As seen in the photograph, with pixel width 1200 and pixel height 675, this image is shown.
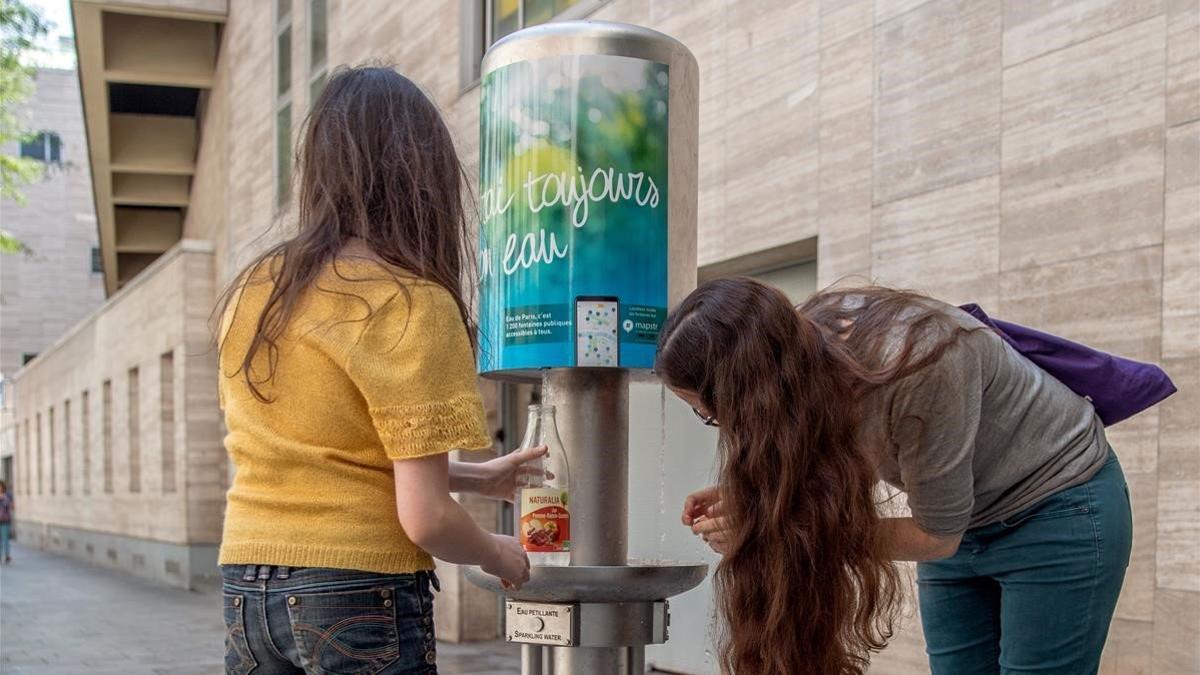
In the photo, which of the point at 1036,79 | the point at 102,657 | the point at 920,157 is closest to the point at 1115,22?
the point at 1036,79

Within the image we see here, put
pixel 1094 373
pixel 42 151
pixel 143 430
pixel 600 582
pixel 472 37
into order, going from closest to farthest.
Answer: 1. pixel 1094 373
2. pixel 600 582
3. pixel 472 37
4. pixel 143 430
5. pixel 42 151

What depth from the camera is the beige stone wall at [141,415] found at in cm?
1775

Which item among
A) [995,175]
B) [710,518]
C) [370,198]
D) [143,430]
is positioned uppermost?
[995,175]

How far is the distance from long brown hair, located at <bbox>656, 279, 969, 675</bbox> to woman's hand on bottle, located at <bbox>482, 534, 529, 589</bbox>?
1.15ft

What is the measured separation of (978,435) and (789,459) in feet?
1.46

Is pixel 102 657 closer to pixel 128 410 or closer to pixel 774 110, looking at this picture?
pixel 774 110

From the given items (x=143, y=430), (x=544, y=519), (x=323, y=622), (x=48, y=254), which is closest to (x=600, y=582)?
(x=544, y=519)

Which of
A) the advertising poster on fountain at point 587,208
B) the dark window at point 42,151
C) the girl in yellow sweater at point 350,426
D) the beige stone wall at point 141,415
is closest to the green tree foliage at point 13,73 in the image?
the beige stone wall at point 141,415

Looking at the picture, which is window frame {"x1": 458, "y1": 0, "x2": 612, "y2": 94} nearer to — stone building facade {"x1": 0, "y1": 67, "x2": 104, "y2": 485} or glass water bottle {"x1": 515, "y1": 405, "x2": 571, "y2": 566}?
glass water bottle {"x1": 515, "y1": 405, "x2": 571, "y2": 566}

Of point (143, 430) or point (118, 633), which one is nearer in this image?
point (118, 633)

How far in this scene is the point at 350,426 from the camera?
212 centimetres

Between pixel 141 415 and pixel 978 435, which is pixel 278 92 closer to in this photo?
pixel 141 415

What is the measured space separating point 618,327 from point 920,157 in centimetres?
279

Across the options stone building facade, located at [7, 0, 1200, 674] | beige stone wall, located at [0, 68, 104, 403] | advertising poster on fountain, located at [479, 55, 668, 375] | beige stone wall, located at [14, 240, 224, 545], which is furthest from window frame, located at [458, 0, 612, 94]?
beige stone wall, located at [0, 68, 104, 403]
